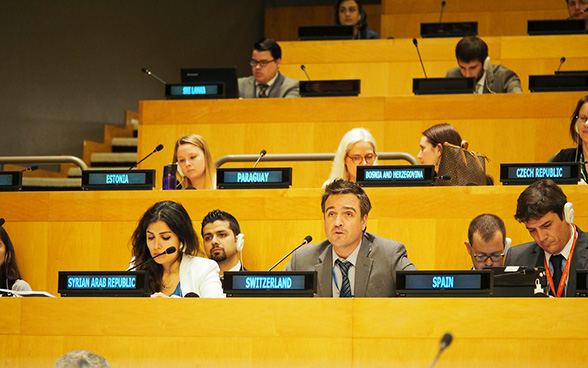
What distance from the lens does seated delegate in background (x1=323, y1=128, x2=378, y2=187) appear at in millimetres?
4336

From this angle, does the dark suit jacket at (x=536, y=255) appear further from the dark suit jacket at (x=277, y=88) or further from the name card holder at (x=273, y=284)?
the dark suit jacket at (x=277, y=88)

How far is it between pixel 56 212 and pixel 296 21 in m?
5.60

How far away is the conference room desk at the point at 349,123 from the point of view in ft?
17.0

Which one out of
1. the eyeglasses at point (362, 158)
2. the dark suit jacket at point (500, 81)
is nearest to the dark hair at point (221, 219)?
the eyeglasses at point (362, 158)

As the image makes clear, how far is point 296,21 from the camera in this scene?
9.49 meters

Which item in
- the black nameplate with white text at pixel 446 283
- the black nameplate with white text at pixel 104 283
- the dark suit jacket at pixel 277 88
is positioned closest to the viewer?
the black nameplate with white text at pixel 446 283

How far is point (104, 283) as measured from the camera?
2969 millimetres

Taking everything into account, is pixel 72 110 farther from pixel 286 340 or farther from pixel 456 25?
pixel 286 340

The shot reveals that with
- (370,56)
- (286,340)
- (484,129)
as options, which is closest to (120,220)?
(286,340)

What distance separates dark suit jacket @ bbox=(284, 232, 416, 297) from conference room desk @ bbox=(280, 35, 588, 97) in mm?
2972

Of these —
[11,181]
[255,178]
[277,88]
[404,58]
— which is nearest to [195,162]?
[255,178]

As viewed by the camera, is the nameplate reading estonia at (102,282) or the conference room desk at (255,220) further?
the conference room desk at (255,220)

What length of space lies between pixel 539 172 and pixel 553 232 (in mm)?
→ 646

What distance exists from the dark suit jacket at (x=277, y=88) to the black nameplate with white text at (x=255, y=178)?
5.06 feet
